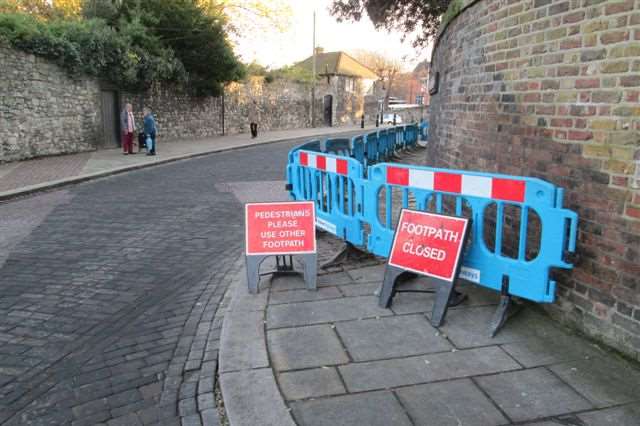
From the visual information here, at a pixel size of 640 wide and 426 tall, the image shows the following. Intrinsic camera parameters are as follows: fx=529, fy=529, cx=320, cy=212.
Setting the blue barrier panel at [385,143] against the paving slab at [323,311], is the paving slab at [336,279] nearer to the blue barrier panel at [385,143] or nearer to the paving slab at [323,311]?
the paving slab at [323,311]

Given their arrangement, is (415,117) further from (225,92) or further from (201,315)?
(201,315)

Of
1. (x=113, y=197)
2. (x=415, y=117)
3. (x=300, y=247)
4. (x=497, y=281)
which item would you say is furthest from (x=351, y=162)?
(x=415, y=117)

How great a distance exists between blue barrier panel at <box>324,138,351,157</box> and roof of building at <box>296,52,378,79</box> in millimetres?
41024

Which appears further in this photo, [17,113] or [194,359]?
[17,113]

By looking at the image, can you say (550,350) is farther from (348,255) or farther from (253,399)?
(348,255)

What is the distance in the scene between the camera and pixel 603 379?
316 centimetres

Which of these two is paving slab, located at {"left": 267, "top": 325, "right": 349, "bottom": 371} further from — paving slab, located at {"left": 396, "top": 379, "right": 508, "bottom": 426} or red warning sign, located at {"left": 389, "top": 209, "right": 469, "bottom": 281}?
red warning sign, located at {"left": 389, "top": 209, "right": 469, "bottom": 281}

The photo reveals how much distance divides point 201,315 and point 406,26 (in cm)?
1764

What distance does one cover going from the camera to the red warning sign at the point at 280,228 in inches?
194

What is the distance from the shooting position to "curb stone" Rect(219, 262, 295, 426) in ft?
9.47

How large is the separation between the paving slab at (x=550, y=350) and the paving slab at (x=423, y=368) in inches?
3.9

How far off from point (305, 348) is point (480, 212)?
166 centimetres

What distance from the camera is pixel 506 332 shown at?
3.83 metres

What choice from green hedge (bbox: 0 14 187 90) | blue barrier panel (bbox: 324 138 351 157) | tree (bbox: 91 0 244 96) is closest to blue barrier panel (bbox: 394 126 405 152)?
blue barrier panel (bbox: 324 138 351 157)
